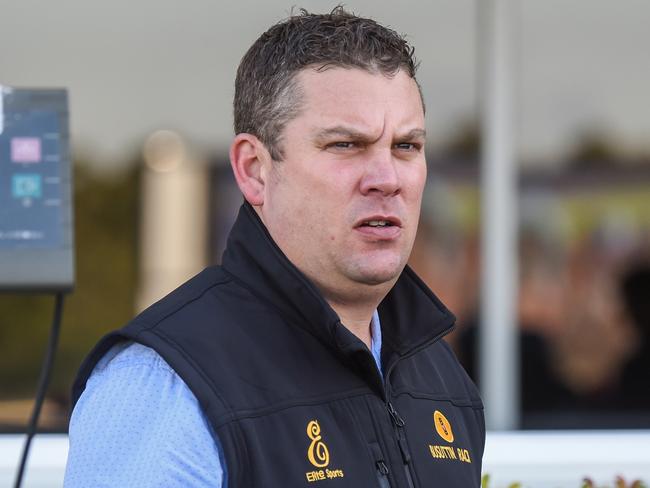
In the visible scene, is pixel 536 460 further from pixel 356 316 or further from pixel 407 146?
pixel 407 146

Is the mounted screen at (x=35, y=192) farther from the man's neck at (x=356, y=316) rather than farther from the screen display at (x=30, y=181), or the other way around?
the man's neck at (x=356, y=316)

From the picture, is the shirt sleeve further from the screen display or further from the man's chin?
the screen display

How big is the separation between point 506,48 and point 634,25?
133 cm

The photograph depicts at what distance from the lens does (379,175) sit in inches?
74.8

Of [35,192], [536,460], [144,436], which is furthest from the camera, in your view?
[536,460]

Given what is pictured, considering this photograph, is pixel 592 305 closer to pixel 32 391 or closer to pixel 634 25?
pixel 634 25

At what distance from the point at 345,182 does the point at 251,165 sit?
0.63ft

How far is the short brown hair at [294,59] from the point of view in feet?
6.33

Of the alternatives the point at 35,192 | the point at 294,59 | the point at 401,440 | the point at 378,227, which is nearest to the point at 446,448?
the point at 401,440

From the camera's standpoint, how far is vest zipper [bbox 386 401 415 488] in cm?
192

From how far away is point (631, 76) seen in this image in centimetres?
602

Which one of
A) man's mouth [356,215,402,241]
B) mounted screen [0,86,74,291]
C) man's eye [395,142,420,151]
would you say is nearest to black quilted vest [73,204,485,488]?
man's mouth [356,215,402,241]

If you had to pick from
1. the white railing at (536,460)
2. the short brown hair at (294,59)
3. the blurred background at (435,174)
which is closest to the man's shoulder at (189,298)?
the short brown hair at (294,59)

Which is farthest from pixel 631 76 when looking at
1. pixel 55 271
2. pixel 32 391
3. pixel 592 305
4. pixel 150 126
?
pixel 55 271
